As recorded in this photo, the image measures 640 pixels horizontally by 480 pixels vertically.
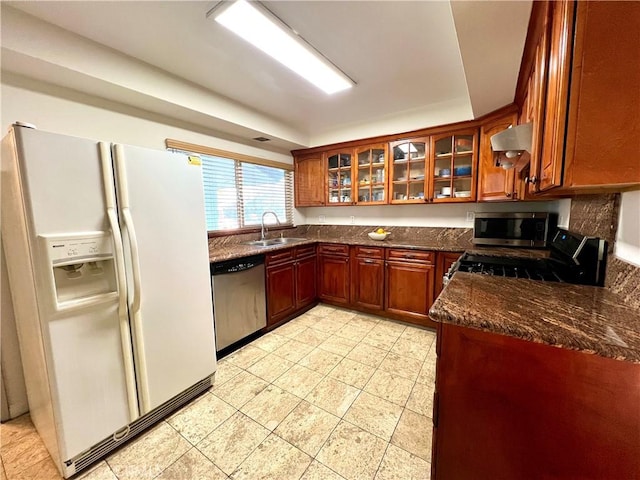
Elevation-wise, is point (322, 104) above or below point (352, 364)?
above

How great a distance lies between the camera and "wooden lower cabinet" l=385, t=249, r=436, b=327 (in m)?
2.80

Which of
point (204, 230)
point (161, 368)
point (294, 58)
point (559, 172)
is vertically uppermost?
point (294, 58)

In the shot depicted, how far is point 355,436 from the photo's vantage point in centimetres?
153

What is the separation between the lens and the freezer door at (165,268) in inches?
57.4

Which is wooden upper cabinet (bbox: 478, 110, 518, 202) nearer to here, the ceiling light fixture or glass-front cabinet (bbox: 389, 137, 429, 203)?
glass-front cabinet (bbox: 389, 137, 429, 203)

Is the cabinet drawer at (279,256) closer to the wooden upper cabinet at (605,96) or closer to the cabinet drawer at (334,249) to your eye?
the cabinet drawer at (334,249)

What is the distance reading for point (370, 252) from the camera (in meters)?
3.13

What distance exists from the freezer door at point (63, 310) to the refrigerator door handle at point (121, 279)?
0.08 feet

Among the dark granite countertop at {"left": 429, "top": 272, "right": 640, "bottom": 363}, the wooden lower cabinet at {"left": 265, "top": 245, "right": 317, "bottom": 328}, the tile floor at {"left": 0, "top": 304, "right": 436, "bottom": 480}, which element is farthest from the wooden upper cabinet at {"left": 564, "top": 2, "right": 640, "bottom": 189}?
the wooden lower cabinet at {"left": 265, "top": 245, "right": 317, "bottom": 328}

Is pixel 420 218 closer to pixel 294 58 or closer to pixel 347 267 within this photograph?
pixel 347 267

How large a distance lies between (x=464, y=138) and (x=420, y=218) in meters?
1.03

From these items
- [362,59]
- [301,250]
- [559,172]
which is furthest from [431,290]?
[362,59]

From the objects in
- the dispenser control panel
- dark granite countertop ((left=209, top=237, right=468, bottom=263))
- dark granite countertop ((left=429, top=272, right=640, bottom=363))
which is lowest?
dark granite countertop ((left=429, top=272, right=640, bottom=363))

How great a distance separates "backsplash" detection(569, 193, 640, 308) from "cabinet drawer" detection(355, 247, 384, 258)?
1698 mm
